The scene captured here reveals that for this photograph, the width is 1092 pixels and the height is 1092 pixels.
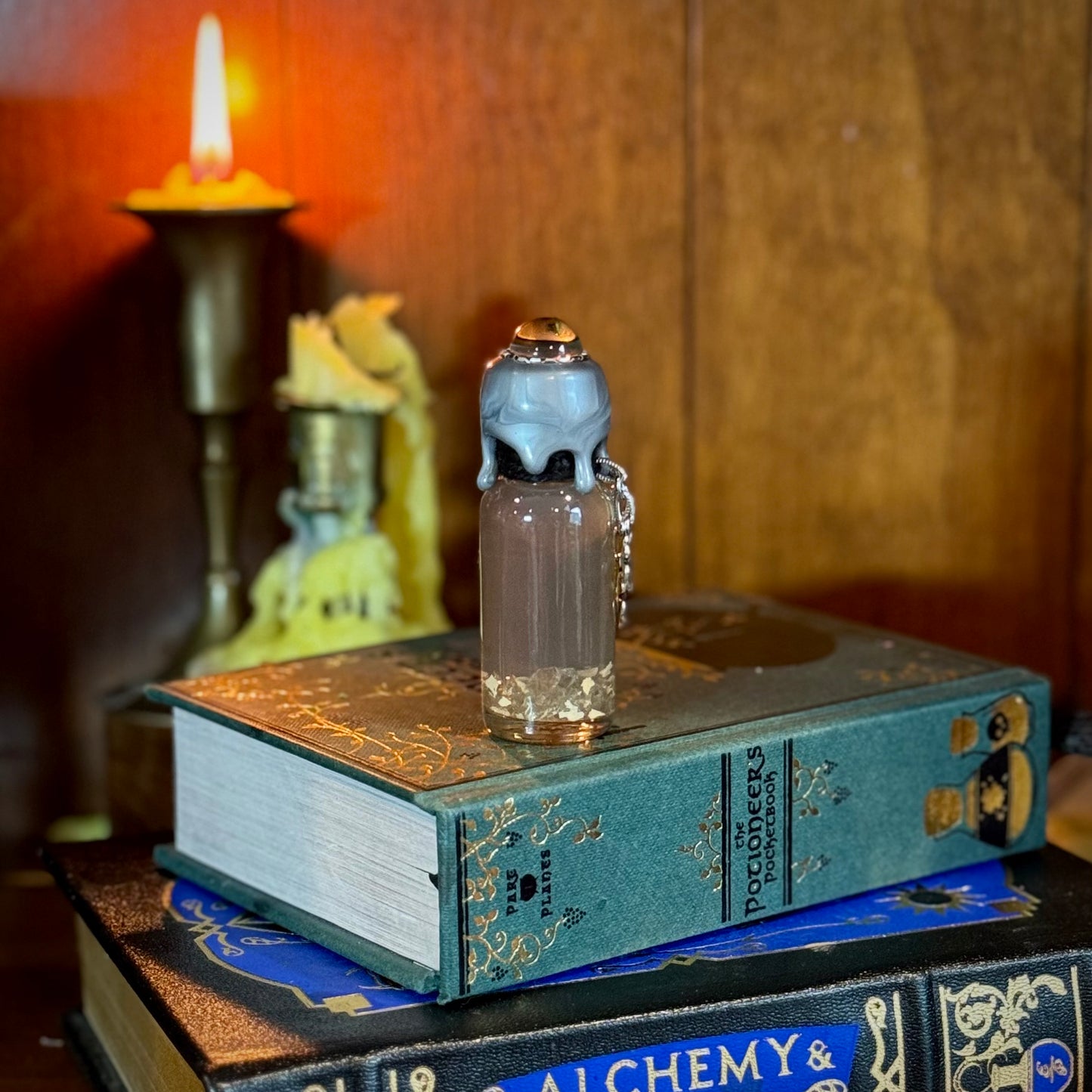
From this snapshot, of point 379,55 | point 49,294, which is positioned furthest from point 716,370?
point 49,294

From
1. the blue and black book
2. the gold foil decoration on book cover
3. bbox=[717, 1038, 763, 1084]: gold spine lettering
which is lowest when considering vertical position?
bbox=[717, 1038, 763, 1084]: gold spine lettering

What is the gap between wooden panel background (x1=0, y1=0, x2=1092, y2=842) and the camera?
41.2 inches

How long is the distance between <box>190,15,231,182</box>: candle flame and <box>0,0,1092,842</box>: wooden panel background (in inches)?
3.0

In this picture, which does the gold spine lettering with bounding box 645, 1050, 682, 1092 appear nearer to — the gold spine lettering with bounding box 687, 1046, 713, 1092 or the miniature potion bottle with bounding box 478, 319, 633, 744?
the gold spine lettering with bounding box 687, 1046, 713, 1092

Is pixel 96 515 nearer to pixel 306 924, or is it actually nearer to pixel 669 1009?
pixel 306 924

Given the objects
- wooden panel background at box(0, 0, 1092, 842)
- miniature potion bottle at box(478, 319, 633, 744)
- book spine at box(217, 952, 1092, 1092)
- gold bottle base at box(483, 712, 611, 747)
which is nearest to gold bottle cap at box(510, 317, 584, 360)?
miniature potion bottle at box(478, 319, 633, 744)

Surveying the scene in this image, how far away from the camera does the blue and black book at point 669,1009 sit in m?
0.59

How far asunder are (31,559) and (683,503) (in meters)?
0.45

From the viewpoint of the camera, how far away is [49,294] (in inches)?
40.9

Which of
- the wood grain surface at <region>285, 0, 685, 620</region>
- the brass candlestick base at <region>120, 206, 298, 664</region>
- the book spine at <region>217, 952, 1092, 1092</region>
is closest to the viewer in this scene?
the book spine at <region>217, 952, 1092, 1092</region>

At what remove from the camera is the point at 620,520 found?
2.24 ft

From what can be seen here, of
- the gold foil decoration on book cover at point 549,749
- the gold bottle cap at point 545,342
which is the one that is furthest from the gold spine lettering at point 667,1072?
the gold bottle cap at point 545,342

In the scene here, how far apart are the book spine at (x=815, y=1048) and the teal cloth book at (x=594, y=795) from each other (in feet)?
0.12

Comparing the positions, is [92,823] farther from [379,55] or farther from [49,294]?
[379,55]
